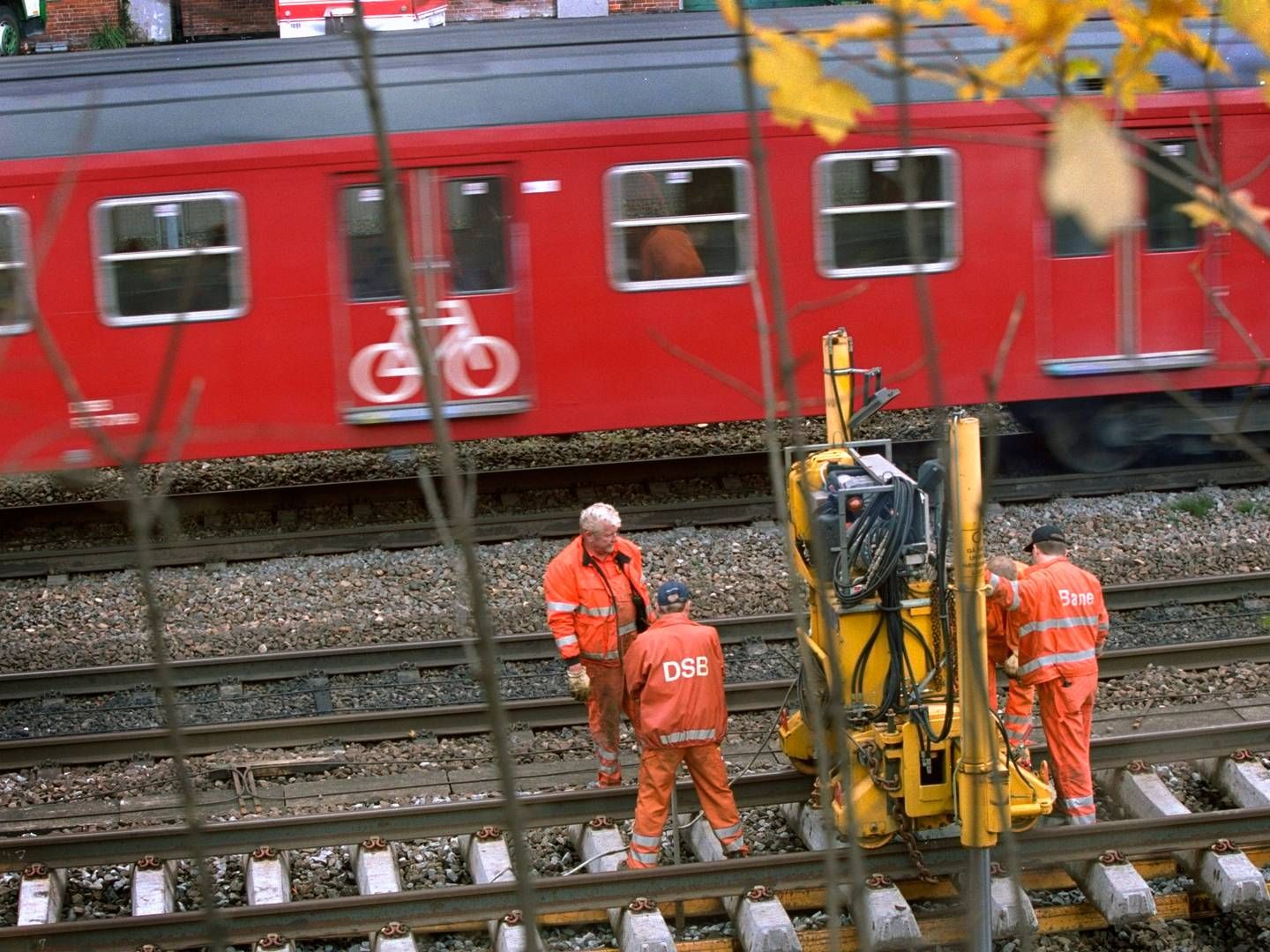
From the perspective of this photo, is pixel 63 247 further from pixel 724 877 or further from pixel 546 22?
pixel 724 877

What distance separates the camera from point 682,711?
6613mm

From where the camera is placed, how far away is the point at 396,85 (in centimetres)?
1110

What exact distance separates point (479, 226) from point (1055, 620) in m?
5.97

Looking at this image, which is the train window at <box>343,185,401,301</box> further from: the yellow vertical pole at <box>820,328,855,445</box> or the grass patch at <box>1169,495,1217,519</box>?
the grass patch at <box>1169,495,1217,519</box>

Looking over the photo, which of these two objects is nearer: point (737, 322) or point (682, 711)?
point (682, 711)

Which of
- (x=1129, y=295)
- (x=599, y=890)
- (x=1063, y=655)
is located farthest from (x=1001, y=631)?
(x=1129, y=295)

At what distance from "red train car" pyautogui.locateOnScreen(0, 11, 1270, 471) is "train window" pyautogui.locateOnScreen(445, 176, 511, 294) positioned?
2 cm

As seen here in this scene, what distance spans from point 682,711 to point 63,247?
6769 mm

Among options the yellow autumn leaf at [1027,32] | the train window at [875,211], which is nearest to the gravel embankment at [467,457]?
the train window at [875,211]

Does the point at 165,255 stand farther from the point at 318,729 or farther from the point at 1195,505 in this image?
the point at 1195,505

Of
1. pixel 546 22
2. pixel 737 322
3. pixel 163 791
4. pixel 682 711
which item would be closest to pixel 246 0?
pixel 546 22

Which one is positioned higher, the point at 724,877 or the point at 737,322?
the point at 737,322

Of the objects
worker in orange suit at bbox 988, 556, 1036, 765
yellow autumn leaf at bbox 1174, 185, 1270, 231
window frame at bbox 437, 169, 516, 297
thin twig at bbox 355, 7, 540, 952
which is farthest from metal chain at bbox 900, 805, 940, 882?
window frame at bbox 437, 169, 516, 297

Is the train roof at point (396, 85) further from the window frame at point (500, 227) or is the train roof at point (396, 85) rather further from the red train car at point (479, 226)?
the window frame at point (500, 227)
